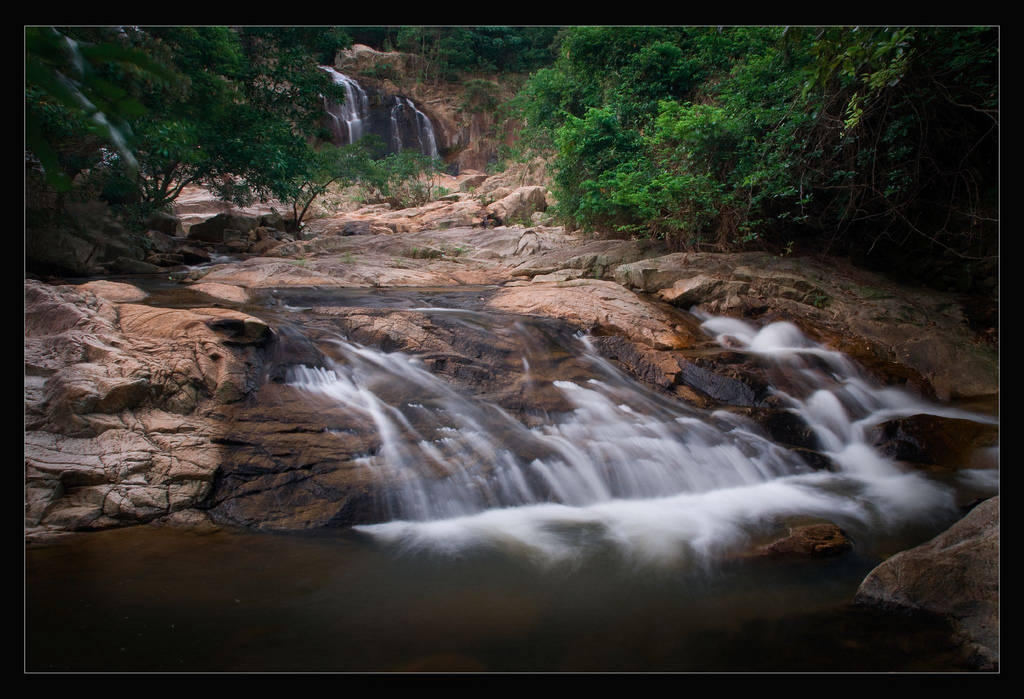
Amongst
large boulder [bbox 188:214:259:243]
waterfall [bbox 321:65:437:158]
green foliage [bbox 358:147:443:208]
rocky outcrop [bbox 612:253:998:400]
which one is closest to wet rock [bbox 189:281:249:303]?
rocky outcrop [bbox 612:253:998:400]

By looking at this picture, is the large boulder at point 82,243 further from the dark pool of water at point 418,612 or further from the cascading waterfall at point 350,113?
the cascading waterfall at point 350,113

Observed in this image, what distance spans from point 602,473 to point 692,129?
6.09m

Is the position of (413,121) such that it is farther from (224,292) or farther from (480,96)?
(224,292)

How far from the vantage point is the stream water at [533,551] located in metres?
2.27

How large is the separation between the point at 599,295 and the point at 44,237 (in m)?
7.87

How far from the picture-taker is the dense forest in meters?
2.98

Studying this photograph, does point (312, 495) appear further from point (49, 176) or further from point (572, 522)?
point (49, 176)

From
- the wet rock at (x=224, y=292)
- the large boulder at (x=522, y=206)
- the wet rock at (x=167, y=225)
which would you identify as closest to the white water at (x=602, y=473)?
the wet rock at (x=224, y=292)

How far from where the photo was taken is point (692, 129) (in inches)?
314

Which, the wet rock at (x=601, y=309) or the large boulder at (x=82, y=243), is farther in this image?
the large boulder at (x=82, y=243)

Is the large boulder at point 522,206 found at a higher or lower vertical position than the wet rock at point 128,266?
higher

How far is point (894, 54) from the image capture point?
5223 millimetres

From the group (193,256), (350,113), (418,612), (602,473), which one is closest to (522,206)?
(193,256)

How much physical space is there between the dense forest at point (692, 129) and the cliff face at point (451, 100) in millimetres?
16317
